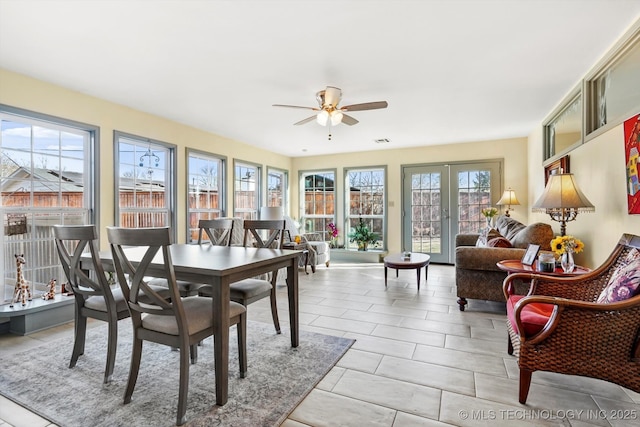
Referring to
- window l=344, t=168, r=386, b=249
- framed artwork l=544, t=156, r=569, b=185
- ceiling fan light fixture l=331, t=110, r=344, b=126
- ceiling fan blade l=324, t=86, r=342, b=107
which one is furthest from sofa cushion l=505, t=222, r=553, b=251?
window l=344, t=168, r=386, b=249

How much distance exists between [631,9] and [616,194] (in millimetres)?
1360

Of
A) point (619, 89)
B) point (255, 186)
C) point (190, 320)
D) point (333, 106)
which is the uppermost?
point (333, 106)

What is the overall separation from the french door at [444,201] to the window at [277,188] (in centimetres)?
281

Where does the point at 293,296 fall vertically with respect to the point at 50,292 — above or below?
above

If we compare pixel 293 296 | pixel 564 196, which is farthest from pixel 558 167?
pixel 293 296

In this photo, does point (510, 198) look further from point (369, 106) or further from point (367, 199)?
point (369, 106)

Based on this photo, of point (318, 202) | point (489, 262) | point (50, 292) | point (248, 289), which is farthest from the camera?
point (318, 202)

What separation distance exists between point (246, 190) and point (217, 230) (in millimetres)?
2824

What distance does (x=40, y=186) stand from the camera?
350cm

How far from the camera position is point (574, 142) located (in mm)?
3715

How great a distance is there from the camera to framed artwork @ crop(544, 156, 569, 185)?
3871 mm

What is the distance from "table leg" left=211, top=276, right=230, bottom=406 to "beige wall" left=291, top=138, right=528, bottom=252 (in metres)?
5.73

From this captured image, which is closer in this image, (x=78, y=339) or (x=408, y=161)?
(x=78, y=339)

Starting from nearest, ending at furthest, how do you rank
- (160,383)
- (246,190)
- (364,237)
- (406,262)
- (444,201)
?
1. (160,383)
2. (406,262)
3. (246,190)
4. (444,201)
5. (364,237)
